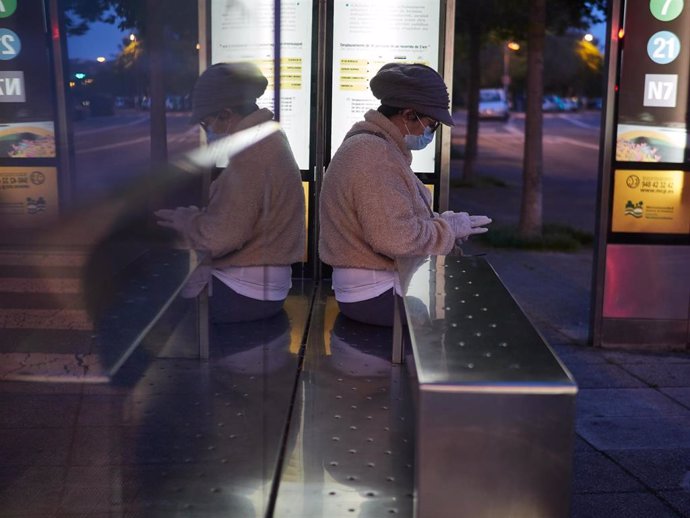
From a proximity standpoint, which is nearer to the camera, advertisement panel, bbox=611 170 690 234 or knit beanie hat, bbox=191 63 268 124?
knit beanie hat, bbox=191 63 268 124

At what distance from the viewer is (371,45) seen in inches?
225

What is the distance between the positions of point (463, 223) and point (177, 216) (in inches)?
89.2

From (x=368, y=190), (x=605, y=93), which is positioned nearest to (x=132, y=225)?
(x=368, y=190)

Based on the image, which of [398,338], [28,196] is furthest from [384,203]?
[28,196]

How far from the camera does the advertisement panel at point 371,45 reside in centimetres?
563

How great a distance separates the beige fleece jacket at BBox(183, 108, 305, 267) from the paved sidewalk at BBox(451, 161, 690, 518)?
7.64 feet

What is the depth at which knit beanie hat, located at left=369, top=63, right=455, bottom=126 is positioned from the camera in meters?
3.62

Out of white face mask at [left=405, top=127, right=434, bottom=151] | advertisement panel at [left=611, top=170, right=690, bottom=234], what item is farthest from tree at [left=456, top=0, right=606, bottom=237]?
white face mask at [left=405, top=127, right=434, bottom=151]

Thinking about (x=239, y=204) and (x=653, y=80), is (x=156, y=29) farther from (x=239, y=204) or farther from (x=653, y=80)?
(x=653, y=80)

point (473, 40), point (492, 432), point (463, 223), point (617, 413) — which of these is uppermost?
point (473, 40)

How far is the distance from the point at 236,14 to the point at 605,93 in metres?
5.00

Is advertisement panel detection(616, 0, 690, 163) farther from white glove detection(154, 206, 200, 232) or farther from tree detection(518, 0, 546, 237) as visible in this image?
white glove detection(154, 206, 200, 232)

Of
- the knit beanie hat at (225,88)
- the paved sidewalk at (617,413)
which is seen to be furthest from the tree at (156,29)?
the paved sidewalk at (617,413)

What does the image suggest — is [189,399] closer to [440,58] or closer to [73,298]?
[73,298]
